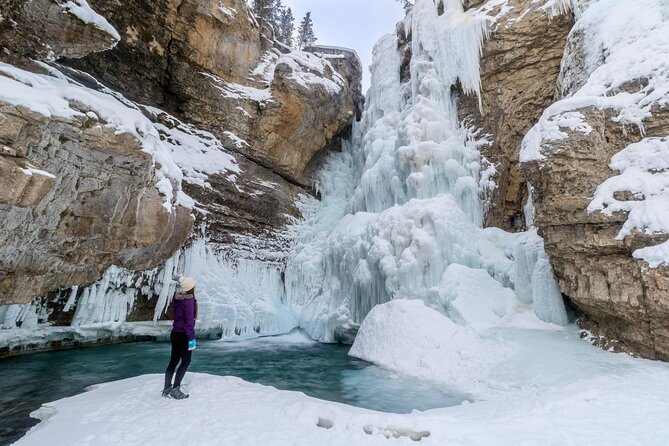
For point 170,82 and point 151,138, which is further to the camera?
point 170,82

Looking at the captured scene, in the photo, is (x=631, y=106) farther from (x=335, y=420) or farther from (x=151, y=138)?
(x=151, y=138)

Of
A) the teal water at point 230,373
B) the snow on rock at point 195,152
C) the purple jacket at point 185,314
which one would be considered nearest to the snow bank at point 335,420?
the purple jacket at point 185,314

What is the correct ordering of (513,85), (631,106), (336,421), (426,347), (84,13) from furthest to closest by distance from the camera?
(513,85)
(426,347)
(84,13)
(631,106)
(336,421)

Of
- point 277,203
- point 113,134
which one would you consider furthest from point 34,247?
point 277,203

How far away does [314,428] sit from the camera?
3.63 m

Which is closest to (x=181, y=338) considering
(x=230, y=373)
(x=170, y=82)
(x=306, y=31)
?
(x=230, y=373)

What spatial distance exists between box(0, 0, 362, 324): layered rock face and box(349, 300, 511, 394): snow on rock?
604cm

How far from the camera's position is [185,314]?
185 inches

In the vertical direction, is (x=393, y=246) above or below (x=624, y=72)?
below

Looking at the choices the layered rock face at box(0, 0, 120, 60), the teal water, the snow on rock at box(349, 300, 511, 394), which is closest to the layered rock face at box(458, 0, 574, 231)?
the snow on rock at box(349, 300, 511, 394)

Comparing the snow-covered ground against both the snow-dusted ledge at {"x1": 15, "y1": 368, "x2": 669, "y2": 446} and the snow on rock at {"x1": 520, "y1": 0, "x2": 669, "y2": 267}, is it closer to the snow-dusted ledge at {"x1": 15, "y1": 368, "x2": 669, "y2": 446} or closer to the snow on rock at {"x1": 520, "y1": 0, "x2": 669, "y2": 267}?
the snow-dusted ledge at {"x1": 15, "y1": 368, "x2": 669, "y2": 446}

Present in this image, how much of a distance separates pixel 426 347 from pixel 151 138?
25.5ft

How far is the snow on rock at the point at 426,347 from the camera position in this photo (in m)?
6.99

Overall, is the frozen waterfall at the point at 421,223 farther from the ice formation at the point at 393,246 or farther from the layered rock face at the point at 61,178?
the layered rock face at the point at 61,178
